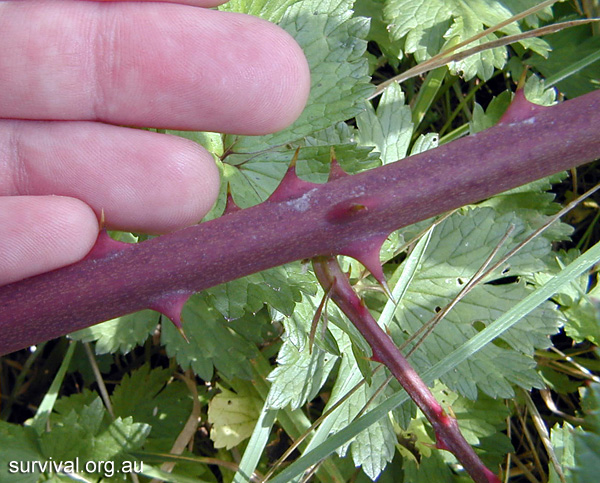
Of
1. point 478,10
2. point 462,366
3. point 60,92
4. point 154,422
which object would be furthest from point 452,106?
point 154,422

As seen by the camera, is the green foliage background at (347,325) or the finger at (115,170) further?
the green foliage background at (347,325)

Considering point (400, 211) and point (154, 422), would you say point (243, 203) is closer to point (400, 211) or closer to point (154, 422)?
point (400, 211)

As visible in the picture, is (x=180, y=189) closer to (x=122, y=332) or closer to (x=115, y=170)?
(x=115, y=170)

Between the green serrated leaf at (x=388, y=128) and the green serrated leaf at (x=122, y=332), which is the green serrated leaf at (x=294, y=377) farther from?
the green serrated leaf at (x=388, y=128)

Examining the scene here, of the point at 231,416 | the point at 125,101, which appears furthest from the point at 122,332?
the point at 125,101

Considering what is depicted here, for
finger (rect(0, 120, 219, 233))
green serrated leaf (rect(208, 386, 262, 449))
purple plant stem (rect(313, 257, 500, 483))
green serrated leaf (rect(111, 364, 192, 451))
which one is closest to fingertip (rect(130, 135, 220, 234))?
finger (rect(0, 120, 219, 233))

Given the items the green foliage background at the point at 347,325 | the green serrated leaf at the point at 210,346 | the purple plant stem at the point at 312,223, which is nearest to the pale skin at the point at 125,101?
the green foliage background at the point at 347,325

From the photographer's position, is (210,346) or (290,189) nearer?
(290,189)

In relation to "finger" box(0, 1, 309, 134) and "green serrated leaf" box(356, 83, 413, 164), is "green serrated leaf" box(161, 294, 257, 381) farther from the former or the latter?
"green serrated leaf" box(356, 83, 413, 164)
